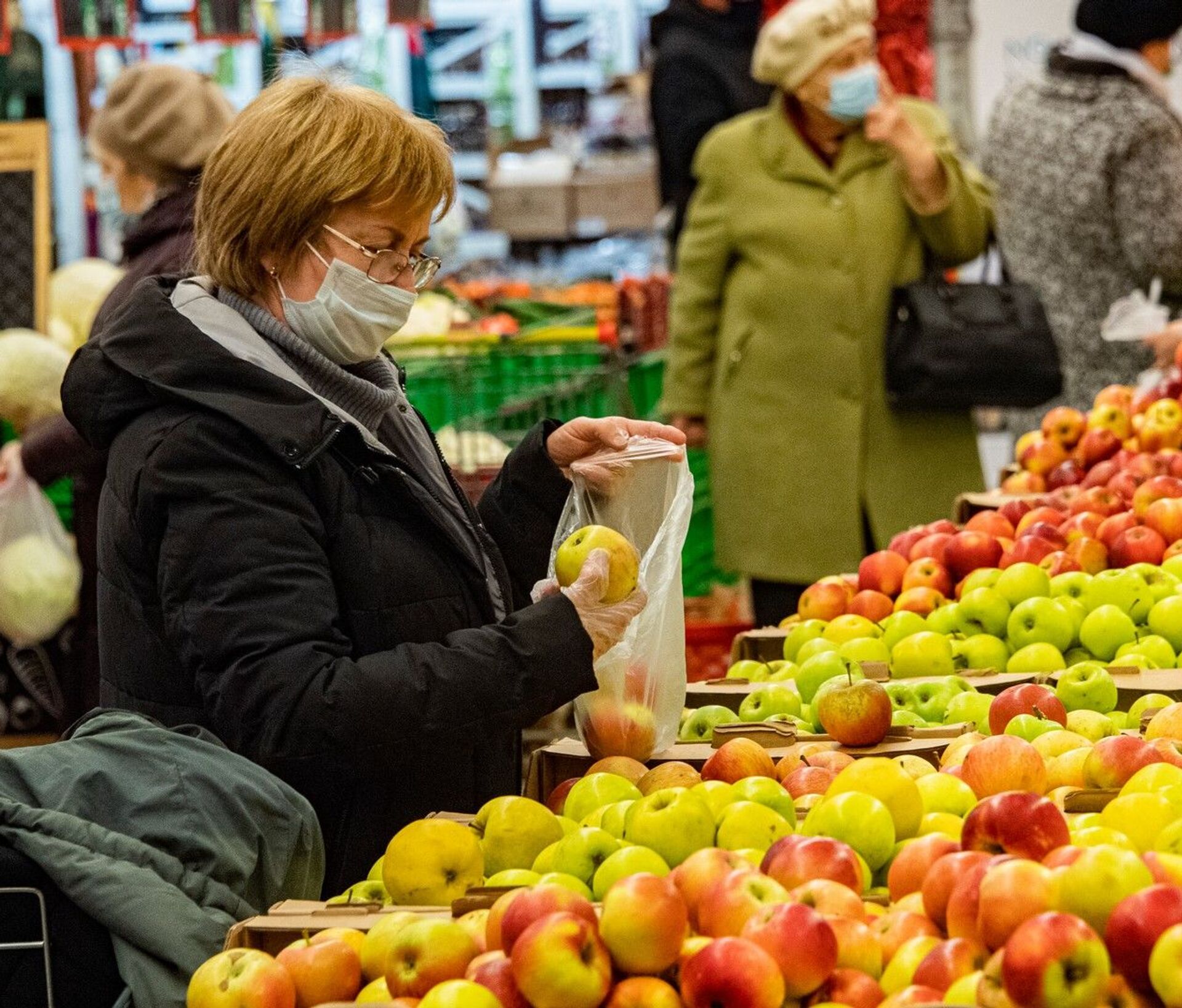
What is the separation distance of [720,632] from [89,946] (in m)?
3.02

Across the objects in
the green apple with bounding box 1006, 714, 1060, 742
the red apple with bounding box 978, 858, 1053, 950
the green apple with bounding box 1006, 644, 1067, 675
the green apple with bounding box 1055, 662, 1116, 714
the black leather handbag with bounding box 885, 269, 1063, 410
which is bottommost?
the black leather handbag with bounding box 885, 269, 1063, 410

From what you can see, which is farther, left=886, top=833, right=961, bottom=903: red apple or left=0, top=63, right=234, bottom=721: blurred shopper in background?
left=0, top=63, right=234, bottom=721: blurred shopper in background

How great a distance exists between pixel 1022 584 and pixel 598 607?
915 millimetres

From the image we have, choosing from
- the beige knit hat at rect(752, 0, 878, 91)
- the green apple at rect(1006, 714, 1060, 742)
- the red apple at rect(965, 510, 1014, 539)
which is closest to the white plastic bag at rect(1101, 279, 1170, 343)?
the beige knit hat at rect(752, 0, 878, 91)

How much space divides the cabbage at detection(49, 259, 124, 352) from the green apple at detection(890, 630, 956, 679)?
3567mm

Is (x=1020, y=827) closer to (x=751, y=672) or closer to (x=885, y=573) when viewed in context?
(x=751, y=672)

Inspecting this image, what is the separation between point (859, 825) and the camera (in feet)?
5.75

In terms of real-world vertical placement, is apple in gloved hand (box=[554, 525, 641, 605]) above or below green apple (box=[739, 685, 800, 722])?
above

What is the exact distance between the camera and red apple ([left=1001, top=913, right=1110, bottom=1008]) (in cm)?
131

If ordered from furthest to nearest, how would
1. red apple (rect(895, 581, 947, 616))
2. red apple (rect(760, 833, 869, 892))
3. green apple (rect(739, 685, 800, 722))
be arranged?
red apple (rect(895, 581, 947, 616)) < green apple (rect(739, 685, 800, 722)) < red apple (rect(760, 833, 869, 892))

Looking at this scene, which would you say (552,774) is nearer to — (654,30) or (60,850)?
(60,850)

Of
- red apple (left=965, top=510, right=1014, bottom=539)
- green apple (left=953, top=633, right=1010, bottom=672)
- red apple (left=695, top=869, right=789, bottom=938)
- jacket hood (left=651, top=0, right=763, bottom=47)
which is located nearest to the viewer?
red apple (left=695, top=869, right=789, bottom=938)

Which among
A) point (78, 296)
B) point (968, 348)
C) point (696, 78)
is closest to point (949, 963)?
point (968, 348)

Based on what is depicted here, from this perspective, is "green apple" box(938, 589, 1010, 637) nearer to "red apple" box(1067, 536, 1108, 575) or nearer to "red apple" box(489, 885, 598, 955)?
"red apple" box(1067, 536, 1108, 575)
